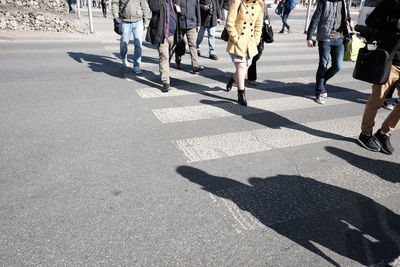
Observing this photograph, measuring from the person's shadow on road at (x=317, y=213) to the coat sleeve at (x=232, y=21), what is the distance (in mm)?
2610

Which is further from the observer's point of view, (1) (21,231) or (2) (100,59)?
(2) (100,59)

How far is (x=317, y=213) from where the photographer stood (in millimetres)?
3002

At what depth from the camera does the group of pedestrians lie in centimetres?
385

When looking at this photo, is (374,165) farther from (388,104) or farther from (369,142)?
(388,104)

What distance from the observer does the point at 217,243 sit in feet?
8.50

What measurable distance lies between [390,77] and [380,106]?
0.40m

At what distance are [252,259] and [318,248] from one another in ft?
1.77

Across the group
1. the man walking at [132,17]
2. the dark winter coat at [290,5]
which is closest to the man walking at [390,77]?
the man walking at [132,17]

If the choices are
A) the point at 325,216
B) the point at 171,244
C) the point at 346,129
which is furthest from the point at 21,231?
the point at 346,129

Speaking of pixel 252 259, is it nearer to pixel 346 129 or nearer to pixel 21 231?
pixel 21 231

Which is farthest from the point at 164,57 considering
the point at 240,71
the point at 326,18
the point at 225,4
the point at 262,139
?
the point at 225,4

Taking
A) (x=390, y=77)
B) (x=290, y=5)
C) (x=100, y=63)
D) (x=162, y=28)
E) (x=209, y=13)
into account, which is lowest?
(x=100, y=63)

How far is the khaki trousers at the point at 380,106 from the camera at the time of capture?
396 cm

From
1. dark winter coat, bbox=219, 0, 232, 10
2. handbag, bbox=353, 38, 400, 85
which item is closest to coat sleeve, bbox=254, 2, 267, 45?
handbag, bbox=353, 38, 400, 85
